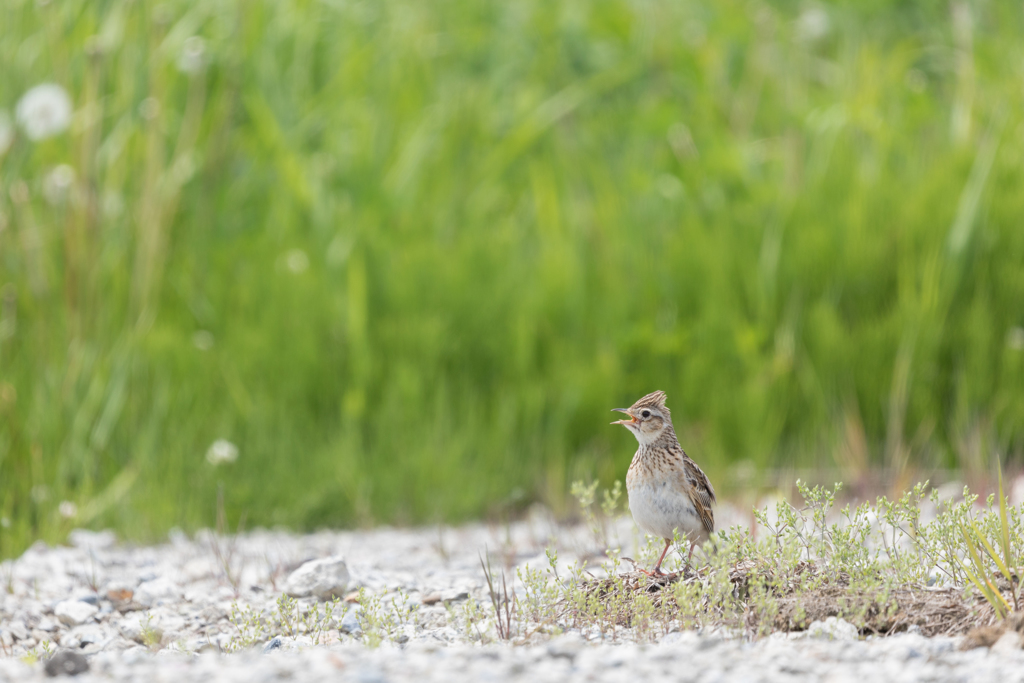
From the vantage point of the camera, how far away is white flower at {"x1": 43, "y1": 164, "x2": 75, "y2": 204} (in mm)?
6734

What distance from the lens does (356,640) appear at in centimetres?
336

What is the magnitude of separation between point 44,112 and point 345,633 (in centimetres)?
435

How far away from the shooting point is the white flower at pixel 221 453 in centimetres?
583

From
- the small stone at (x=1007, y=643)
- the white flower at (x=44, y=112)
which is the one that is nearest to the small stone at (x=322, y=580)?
the small stone at (x=1007, y=643)

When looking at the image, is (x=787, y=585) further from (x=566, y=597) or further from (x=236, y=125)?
(x=236, y=125)

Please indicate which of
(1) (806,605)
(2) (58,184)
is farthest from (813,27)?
(1) (806,605)

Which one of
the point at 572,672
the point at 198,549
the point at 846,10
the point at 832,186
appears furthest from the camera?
the point at 846,10

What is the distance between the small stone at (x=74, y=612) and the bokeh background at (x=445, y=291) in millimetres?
1288

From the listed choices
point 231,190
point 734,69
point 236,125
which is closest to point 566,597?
point 231,190

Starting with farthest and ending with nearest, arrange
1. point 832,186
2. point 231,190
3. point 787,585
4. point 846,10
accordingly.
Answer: point 846,10
point 231,190
point 832,186
point 787,585

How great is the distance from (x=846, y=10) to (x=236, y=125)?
5.58 meters

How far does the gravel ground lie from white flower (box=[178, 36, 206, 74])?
3007 millimetres

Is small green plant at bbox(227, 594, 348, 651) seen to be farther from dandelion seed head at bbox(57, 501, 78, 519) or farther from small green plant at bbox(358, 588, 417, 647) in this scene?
dandelion seed head at bbox(57, 501, 78, 519)

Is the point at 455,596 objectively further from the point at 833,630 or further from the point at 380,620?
the point at 833,630
